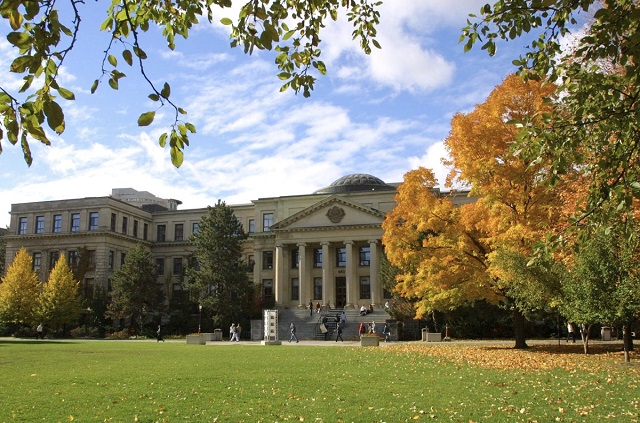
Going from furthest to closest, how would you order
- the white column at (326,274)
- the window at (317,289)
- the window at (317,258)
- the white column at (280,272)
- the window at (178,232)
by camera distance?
the window at (178,232) < the window at (317,258) < the window at (317,289) < the white column at (280,272) < the white column at (326,274)

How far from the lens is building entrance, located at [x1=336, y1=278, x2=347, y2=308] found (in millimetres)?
70688

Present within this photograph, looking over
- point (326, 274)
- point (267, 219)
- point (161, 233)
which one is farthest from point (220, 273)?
point (161, 233)

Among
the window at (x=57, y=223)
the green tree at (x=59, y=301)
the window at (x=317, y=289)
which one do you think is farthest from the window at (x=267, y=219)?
the window at (x=57, y=223)

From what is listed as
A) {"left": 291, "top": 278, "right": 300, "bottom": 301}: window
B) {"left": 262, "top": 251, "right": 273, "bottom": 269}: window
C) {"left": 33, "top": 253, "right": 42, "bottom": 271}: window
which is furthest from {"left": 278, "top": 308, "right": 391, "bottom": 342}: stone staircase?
{"left": 33, "top": 253, "right": 42, "bottom": 271}: window

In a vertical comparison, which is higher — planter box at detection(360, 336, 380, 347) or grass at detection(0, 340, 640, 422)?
planter box at detection(360, 336, 380, 347)

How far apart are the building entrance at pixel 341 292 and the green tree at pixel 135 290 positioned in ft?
66.9

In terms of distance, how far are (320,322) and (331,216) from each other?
44.5ft

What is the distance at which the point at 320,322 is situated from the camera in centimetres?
5962

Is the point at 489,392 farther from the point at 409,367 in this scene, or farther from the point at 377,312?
the point at 377,312

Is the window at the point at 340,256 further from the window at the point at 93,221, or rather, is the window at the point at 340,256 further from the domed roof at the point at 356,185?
the window at the point at 93,221

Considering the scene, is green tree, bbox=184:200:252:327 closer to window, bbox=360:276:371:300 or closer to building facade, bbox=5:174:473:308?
building facade, bbox=5:174:473:308

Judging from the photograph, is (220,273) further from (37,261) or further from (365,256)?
(37,261)

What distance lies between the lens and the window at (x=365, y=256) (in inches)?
2790

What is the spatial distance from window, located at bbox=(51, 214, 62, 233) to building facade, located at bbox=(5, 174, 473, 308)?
0.13 metres
